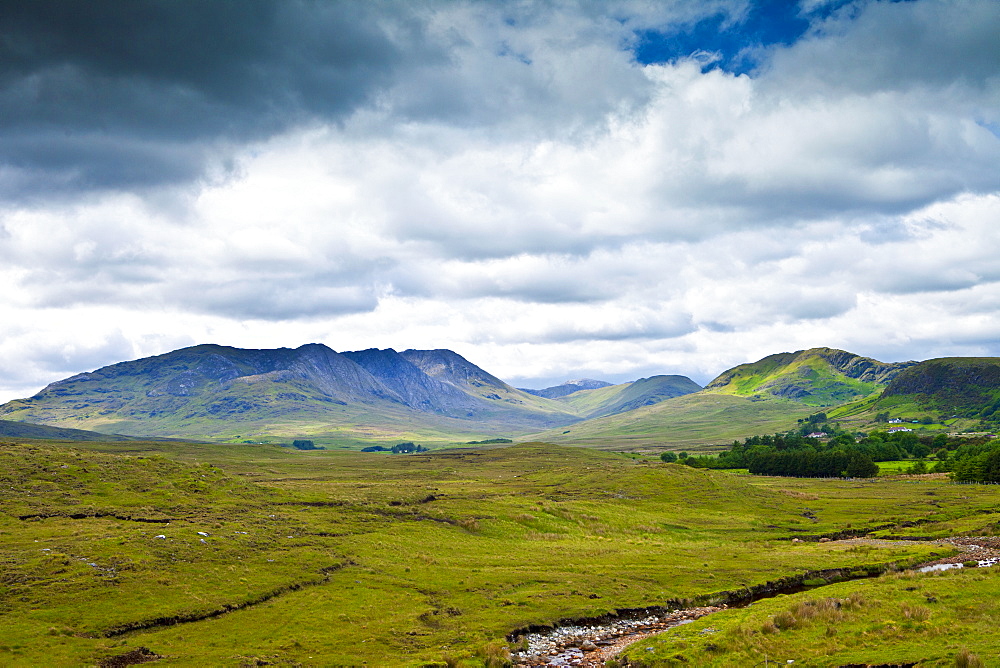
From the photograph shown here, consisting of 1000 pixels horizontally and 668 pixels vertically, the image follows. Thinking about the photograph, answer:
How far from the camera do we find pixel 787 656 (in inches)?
1486

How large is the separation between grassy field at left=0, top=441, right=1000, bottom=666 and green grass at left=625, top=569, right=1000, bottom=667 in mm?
12841

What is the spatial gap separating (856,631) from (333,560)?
49.5m

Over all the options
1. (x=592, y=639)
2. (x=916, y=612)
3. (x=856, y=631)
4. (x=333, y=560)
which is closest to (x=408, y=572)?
(x=333, y=560)

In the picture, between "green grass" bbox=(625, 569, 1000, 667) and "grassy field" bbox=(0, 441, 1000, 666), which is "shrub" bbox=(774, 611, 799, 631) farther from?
"grassy field" bbox=(0, 441, 1000, 666)

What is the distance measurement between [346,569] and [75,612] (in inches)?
979

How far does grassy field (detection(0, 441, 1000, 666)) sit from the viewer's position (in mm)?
45812

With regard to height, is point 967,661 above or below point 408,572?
above

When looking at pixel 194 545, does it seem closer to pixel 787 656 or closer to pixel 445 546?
pixel 445 546

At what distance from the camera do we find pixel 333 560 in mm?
67938

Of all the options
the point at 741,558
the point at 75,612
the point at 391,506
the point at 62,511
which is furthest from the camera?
the point at 391,506

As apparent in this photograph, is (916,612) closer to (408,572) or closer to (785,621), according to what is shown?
(785,621)

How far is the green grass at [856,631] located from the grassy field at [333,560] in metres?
12.8

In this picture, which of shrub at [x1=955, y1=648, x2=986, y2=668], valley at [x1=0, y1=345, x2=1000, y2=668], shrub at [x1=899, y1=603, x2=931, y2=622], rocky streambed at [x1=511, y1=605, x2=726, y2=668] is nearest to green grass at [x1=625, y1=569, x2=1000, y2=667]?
shrub at [x1=899, y1=603, x2=931, y2=622]

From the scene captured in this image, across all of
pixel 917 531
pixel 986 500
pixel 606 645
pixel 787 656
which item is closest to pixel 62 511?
pixel 606 645
